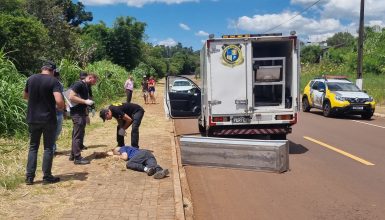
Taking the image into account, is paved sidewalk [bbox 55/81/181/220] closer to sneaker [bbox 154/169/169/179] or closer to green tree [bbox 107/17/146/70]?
sneaker [bbox 154/169/169/179]

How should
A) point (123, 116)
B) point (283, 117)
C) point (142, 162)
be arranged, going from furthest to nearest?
point (283, 117) → point (123, 116) → point (142, 162)

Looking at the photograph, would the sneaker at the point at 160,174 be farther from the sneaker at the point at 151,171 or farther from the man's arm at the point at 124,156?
the man's arm at the point at 124,156

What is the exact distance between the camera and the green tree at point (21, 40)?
816 inches

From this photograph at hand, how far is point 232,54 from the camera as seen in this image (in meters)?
10.4

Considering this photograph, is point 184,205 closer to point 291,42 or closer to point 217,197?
point 217,197

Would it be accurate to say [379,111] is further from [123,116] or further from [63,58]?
[123,116]

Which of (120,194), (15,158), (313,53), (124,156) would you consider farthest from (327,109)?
(313,53)

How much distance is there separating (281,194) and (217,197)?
3.22 ft

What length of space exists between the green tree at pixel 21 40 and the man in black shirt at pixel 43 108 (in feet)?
46.8

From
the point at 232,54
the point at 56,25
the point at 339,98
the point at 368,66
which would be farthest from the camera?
the point at 368,66

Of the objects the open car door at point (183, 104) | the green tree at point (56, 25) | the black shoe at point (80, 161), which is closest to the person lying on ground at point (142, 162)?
the black shoe at point (80, 161)

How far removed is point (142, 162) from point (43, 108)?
2.11 metres

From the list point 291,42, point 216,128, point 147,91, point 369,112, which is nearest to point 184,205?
point 216,128

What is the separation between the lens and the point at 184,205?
21.1ft
